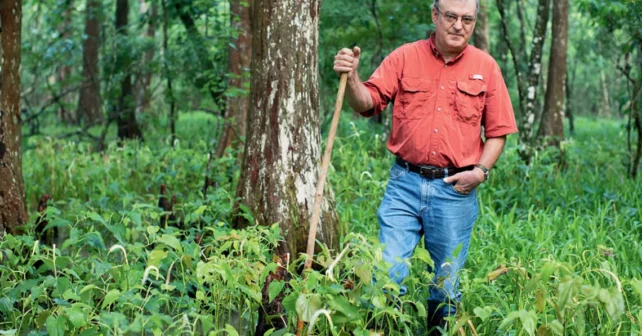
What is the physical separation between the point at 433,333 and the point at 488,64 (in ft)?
5.12

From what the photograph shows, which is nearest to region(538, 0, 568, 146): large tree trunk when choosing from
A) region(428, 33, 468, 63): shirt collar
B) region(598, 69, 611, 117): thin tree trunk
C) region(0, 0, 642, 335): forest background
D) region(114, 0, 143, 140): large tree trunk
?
region(0, 0, 642, 335): forest background

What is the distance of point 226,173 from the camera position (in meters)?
7.92

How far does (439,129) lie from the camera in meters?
4.12

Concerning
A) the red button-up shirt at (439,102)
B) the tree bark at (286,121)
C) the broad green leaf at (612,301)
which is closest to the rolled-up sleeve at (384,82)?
the red button-up shirt at (439,102)

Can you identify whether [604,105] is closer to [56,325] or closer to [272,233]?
[272,233]

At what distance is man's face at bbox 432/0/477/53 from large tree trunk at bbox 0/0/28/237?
3.30 metres

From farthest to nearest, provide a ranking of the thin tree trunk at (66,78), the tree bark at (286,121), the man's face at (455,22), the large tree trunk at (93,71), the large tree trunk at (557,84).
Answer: the large tree trunk at (93,71)
the thin tree trunk at (66,78)
the large tree trunk at (557,84)
the tree bark at (286,121)
the man's face at (455,22)

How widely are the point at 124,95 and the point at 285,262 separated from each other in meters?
10.3

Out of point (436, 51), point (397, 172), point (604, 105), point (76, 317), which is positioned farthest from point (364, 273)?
point (604, 105)

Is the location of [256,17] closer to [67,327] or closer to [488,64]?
[488,64]

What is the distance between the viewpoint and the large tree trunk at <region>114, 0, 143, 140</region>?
13.5 meters

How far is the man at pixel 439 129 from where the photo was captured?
4.12 m

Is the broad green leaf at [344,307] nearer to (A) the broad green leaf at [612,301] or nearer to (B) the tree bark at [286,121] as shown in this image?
(A) the broad green leaf at [612,301]

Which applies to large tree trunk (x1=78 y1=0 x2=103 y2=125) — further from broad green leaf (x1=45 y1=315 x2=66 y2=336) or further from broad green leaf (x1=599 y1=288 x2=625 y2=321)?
broad green leaf (x1=599 y1=288 x2=625 y2=321)
